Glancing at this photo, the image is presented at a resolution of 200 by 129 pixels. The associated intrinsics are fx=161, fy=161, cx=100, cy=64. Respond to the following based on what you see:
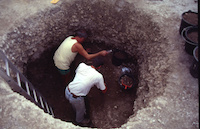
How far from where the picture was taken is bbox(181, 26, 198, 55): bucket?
319 cm

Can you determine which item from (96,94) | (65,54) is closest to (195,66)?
(96,94)

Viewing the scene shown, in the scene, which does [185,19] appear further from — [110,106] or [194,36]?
[110,106]

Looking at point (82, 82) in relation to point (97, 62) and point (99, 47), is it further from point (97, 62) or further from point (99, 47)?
point (99, 47)

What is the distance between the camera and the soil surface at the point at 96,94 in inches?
163

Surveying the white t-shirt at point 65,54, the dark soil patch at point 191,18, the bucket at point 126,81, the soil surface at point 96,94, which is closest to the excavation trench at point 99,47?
the soil surface at point 96,94

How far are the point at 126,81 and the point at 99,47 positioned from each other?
61.9 inches

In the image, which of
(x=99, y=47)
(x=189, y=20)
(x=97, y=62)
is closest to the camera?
(x=189, y=20)

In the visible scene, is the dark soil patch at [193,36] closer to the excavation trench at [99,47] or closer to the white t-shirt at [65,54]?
the excavation trench at [99,47]

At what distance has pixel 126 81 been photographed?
4672mm

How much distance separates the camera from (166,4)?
4477 millimetres

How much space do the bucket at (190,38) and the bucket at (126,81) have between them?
1716 millimetres

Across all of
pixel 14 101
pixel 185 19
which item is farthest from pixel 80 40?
pixel 185 19

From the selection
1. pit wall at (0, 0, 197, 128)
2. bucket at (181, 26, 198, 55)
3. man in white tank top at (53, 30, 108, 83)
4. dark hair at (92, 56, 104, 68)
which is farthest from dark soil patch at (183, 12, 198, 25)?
dark hair at (92, 56, 104, 68)

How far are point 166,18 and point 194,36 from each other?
1.09 meters
